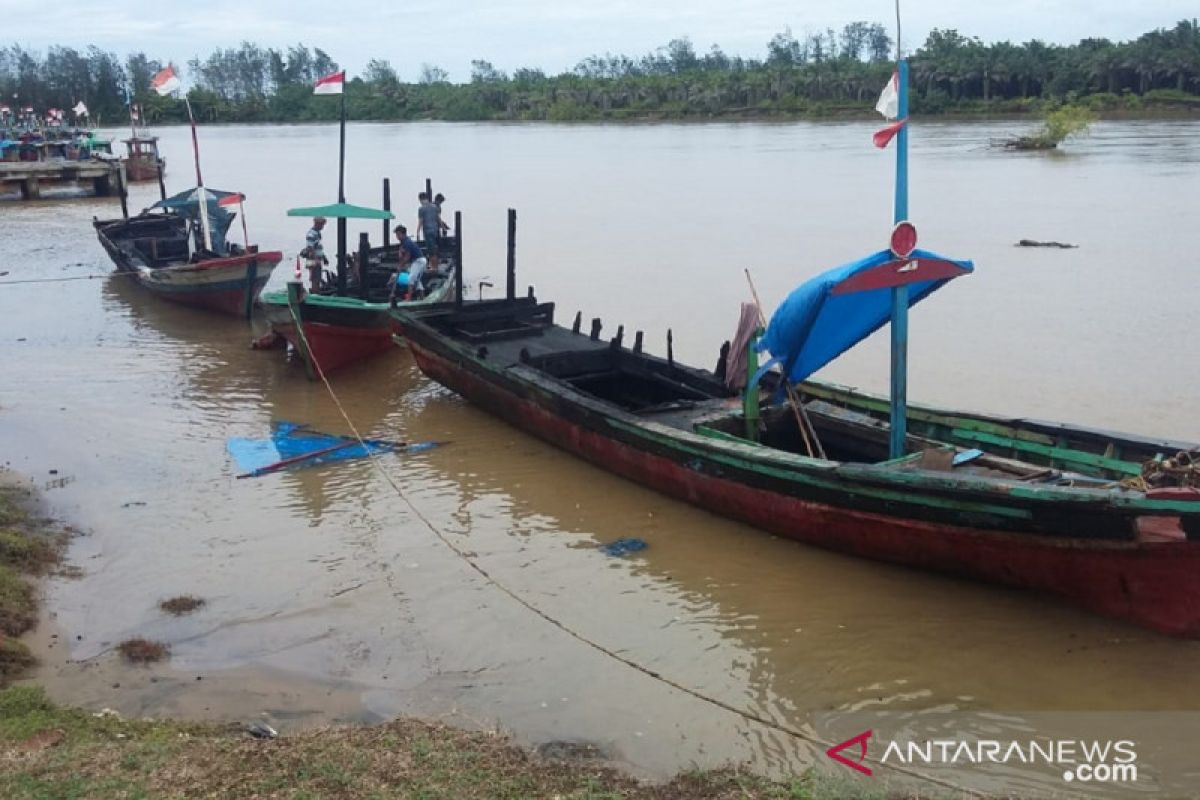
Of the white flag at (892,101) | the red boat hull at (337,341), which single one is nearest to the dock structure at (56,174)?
the red boat hull at (337,341)

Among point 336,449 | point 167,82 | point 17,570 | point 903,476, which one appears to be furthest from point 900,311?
point 167,82

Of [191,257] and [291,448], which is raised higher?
[191,257]

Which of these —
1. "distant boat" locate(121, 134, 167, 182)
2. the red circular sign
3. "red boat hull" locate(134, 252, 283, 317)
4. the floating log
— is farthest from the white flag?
"distant boat" locate(121, 134, 167, 182)

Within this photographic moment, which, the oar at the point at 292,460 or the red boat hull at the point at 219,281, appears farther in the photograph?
the red boat hull at the point at 219,281

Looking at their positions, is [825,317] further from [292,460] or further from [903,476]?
[292,460]

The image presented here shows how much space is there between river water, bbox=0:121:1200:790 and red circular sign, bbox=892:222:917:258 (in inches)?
90.9

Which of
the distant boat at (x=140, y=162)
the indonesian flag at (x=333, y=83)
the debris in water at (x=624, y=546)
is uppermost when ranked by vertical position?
the distant boat at (x=140, y=162)

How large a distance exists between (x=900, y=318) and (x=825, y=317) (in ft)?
1.77

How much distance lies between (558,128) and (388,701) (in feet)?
248

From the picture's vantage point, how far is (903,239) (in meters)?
7.37

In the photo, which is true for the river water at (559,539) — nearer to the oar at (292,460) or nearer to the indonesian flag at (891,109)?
the oar at (292,460)

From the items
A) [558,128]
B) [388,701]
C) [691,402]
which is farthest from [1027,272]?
[558,128]

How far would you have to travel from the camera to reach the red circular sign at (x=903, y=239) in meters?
7.34

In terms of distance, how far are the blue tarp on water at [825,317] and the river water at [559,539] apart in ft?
4.92
